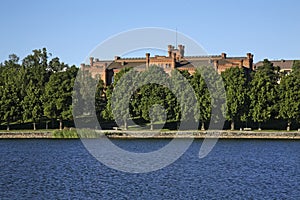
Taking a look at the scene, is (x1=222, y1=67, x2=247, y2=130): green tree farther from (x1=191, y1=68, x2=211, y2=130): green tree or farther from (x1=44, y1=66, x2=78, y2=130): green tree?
(x1=44, y1=66, x2=78, y2=130): green tree

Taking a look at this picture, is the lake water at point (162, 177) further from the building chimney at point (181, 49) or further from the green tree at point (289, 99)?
the building chimney at point (181, 49)

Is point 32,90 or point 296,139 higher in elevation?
point 32,90

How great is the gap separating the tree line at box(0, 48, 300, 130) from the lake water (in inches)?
834

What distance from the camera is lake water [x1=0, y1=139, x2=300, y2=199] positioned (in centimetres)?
3231

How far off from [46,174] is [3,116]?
4724cm

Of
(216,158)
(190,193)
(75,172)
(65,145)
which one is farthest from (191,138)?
(190,193)

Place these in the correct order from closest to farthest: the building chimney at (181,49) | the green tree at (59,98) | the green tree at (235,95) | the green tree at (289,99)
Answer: the green tree at (289,99)
the green tree at (235,95)
the green tree at (59,98)
the building chimney at (181,49)

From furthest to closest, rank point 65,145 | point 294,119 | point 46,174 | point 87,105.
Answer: point 87,105, point 294,119, point 65,145, point 46,174

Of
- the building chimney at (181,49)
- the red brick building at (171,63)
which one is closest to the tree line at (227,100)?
the red brick building at (171,63)

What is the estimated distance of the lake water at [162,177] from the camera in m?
32.3

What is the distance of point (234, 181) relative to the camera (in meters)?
36.6

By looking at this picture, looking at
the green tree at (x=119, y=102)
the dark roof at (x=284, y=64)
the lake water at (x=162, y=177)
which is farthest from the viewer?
the dark roof at (x=284, y=64)

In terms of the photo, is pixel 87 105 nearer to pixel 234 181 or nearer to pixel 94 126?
pixel 94 126

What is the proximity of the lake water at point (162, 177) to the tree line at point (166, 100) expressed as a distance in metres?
21.2
